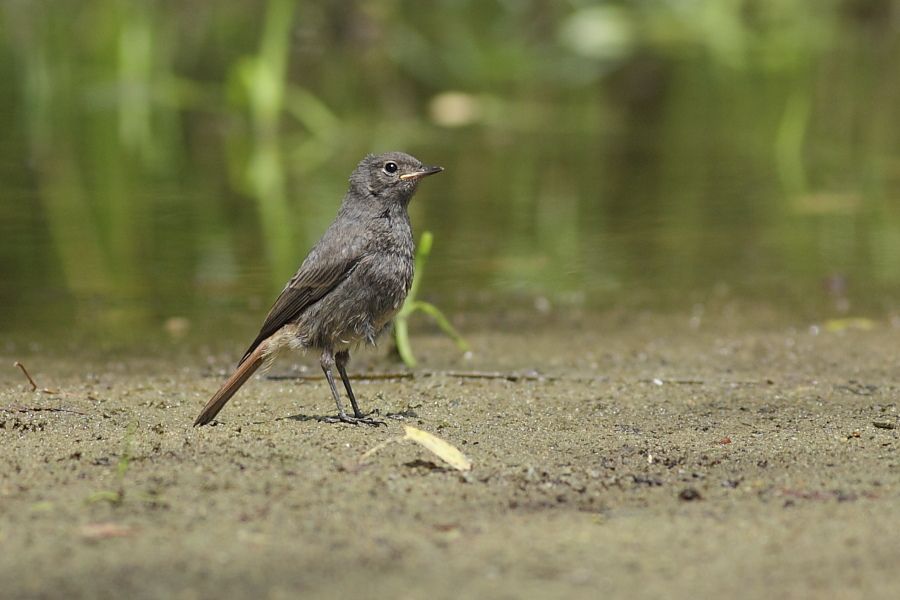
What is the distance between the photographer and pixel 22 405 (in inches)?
202

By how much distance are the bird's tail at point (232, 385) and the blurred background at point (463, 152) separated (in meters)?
2.02

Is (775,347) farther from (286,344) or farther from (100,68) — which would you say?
(100,68)

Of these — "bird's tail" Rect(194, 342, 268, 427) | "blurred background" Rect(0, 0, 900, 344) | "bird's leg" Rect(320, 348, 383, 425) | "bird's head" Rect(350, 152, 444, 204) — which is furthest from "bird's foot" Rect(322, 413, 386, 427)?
"blurred background" Rect(0, 0, 900, 344)

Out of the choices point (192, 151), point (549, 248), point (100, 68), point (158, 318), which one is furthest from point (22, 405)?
point (100, 68)

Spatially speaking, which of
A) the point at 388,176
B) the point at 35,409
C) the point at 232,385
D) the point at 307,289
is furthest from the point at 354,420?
the point at 388,176

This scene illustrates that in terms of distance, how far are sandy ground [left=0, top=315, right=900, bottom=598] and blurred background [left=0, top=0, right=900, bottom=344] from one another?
2.19 m

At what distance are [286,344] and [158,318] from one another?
2.40 meters

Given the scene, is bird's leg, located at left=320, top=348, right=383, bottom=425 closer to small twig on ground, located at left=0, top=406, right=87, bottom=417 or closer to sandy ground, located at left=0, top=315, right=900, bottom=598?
sandy ground, located at left=0, top=315, right=900, bottom=598

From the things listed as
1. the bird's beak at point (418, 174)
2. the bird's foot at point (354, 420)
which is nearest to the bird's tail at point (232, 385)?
the bird's foot at point (354, 420)

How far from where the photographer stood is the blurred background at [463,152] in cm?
849

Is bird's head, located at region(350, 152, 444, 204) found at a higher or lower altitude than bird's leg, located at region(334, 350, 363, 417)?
higher

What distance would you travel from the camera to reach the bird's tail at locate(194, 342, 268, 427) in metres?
4.96

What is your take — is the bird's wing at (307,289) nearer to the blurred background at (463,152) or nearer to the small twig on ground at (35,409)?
the small twig on ground at (35,409)

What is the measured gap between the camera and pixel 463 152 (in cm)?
1312
